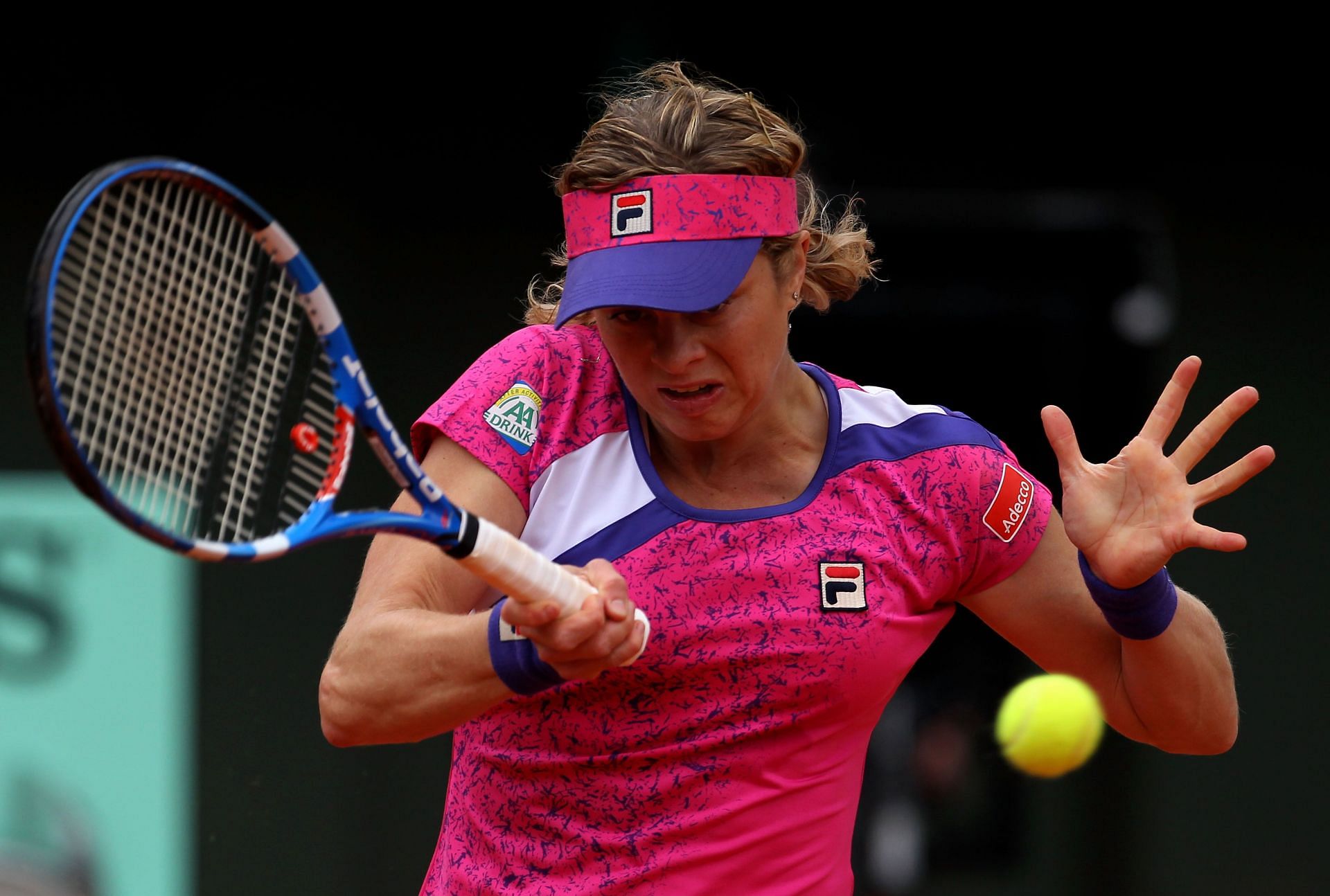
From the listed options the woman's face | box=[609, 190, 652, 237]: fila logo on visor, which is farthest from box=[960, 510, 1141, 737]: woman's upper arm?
box=[609, 190, 652, 237]: fila logo on visor

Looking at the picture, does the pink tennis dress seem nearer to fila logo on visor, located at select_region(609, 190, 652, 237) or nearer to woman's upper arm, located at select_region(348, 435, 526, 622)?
woman's upper arm, located at select_region(348, 435, 526, 622)

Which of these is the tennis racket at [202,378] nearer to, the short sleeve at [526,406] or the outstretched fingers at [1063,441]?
the short sleeve at [526,406]

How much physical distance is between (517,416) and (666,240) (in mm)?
281

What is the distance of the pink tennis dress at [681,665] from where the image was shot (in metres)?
1.85

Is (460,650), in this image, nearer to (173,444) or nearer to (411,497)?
(411,497)

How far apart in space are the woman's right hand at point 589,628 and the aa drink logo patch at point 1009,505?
581 mm

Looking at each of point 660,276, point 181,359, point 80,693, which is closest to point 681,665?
point 660,276

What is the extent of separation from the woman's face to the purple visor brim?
0.03 meters

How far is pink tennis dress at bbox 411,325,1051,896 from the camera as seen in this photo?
185cm

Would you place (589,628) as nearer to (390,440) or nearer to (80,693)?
(390,440)

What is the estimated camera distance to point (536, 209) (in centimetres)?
424

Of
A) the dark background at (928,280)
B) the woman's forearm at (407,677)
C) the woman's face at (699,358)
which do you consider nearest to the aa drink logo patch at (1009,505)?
the woman's face at (699,358)

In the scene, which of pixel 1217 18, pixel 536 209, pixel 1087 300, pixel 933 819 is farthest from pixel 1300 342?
pixel 536 209

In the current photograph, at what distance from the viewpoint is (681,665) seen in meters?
1.85
